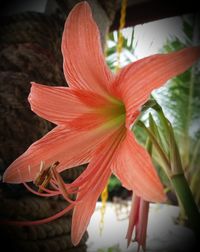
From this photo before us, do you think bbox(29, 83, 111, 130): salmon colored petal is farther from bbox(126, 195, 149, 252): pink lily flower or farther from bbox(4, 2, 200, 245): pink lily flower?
bbox(126, 195, 149, 252): pink lily flower

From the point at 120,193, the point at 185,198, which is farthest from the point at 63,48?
the point at 120,193

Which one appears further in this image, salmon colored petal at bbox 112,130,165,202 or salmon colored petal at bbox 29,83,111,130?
salmon colored petal at bbox 29,83,111,130

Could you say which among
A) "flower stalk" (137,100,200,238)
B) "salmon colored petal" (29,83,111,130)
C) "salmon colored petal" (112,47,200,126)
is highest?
"salmon colored petal" (112,47,200,126)

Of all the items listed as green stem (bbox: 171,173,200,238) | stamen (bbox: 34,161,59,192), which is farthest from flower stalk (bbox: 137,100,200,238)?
stamen (bbox: 34,161,59,192)

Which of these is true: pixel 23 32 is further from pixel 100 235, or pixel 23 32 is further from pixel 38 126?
pixel 100 235

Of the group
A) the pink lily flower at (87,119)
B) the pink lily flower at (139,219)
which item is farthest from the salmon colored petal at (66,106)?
the pink lily flower at (139,219)

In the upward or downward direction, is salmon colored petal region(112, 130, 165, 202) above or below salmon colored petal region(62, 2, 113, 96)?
below

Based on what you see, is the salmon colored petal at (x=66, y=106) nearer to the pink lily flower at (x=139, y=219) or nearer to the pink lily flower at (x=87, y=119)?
the pink lily flower at (x=87, y=119)
